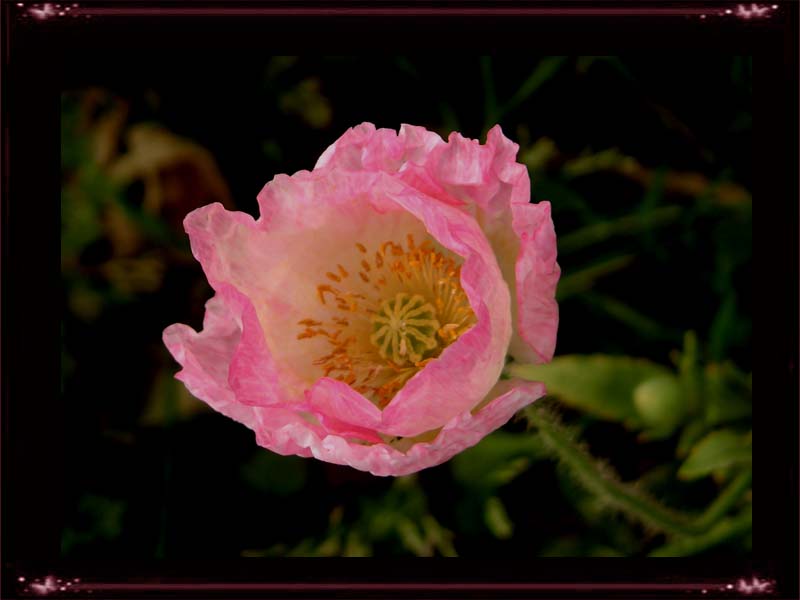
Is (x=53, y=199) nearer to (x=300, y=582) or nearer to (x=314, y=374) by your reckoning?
(x=314, y=374)

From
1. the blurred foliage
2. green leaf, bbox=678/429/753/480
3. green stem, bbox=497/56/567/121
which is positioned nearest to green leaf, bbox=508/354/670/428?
the blurred foliage

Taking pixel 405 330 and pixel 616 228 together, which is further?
pixel 616 228

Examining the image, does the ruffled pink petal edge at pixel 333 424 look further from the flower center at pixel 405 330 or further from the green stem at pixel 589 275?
the green stem at pixel 589 275

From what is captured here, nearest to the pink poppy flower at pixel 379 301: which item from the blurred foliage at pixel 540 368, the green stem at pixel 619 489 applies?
the green stem at pixel 619 489

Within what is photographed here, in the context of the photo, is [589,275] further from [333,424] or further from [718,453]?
[333,424]

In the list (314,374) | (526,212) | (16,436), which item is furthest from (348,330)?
(16,436)

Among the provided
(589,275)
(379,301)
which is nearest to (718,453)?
(589,275)
